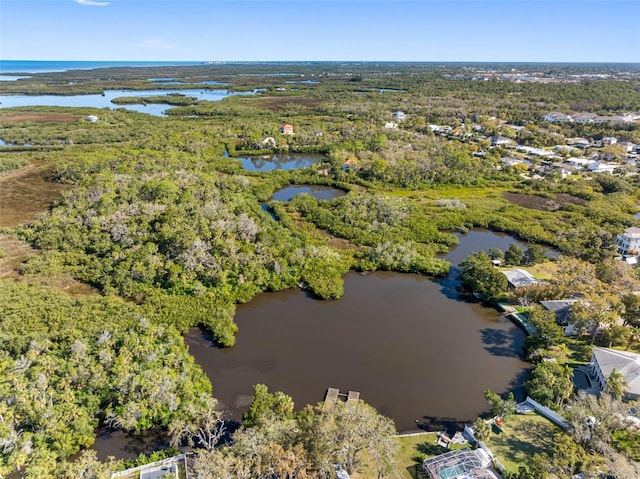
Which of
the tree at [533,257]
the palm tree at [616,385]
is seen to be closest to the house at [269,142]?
the tree at [533,257]

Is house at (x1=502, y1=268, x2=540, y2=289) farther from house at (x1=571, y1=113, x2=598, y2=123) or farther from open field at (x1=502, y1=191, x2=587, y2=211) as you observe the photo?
house at (x1=571, y1=113, x2=598, y2=123)

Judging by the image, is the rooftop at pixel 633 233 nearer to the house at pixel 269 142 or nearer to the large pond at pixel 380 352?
the large pond at pixel 380 352

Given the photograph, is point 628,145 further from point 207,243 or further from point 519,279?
point 207,243

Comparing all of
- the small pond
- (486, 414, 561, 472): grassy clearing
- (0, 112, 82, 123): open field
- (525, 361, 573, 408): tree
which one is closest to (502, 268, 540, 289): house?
(525, 361, 573, 408): tree

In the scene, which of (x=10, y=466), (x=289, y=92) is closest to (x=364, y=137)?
(x=10, y=466)

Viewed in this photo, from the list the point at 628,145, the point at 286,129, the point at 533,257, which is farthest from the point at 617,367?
the point at 286,129

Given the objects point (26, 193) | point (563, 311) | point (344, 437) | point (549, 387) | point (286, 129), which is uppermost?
point (286, 129)
